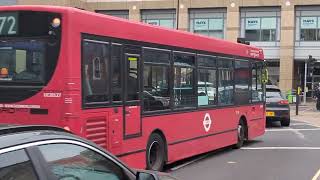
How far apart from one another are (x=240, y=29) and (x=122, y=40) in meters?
49.1

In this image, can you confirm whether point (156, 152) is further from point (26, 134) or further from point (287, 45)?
point (287, 45)

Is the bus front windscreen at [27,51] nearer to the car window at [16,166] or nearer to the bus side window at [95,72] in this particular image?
the bus side window at [95,72]

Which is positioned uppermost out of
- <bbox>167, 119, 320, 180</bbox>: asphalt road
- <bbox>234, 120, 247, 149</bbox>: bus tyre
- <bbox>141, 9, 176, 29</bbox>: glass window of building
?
<bbox>141, 9, 176, 29</bbox>: glass window of building

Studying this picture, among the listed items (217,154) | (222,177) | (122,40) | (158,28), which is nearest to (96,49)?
(122,40)

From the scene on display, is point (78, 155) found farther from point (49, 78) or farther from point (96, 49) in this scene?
point (96, 49)

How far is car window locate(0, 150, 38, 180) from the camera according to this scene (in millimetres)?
2855

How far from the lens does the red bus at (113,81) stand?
7.94m

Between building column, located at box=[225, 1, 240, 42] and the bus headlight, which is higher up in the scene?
building column, located at box=[225, 1, 240, 42]

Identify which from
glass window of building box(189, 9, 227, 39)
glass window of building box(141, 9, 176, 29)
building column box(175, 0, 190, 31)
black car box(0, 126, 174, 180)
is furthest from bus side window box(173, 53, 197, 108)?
glass window of building box(141, 9, 176, 29)

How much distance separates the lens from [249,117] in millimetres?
15695

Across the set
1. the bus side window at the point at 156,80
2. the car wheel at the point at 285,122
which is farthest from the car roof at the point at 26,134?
the car wheel at the point at 285,122

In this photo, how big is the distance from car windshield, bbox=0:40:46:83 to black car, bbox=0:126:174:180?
4.42m

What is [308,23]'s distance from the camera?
55.3 metres

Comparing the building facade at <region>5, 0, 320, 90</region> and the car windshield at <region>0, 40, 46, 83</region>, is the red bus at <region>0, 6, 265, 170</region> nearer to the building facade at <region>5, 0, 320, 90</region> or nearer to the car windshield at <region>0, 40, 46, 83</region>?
the car windshield at <region>0, 40, 46, 83</region>
